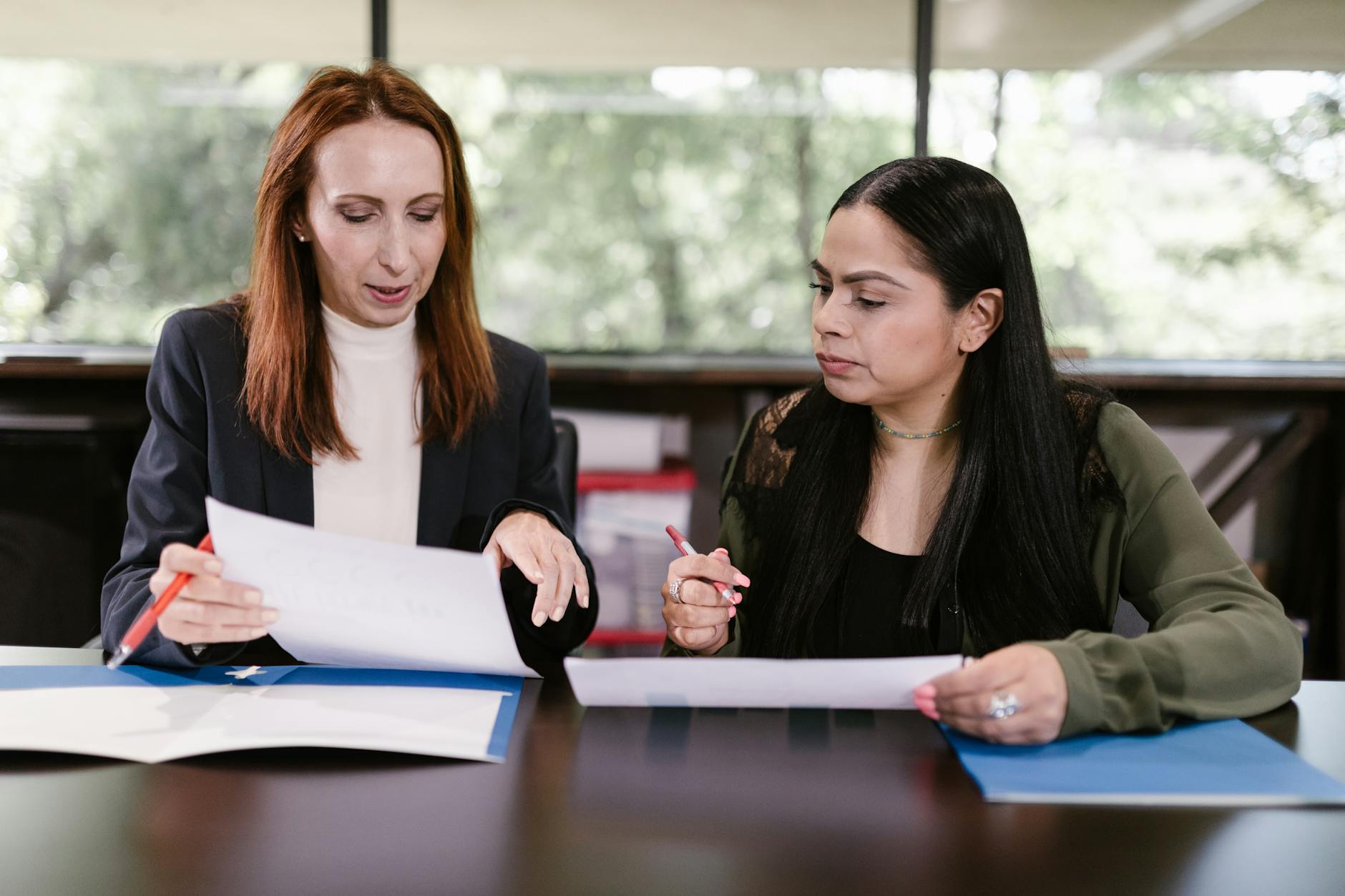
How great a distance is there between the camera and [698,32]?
355 cm

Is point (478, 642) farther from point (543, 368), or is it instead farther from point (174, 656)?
point (543, 368)

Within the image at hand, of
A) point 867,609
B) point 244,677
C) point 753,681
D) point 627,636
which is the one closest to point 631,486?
point 627,636

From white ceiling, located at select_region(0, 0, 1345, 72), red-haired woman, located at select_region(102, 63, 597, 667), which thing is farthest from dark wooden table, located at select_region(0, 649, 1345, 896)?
white ceiling, located at select_region(0, 0, 1345, 72)

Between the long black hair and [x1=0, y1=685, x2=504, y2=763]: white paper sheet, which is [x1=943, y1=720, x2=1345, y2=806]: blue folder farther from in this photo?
[x1=0, y1=685, x2=504, y2=763]: white paper sheet

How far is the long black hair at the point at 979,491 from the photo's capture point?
132 centimetres

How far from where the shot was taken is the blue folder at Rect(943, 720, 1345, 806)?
0.86 m

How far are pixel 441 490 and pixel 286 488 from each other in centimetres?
21

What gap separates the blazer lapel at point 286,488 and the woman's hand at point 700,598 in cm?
59

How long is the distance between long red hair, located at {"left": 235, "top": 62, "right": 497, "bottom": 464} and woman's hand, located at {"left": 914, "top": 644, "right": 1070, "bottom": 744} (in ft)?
2.90

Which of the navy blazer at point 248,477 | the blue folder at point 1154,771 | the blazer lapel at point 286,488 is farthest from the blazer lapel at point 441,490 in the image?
the blue folder at point 1154,771

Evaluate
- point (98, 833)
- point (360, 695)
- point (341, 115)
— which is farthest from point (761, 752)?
point (341, 115)

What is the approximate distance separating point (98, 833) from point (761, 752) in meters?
0.51

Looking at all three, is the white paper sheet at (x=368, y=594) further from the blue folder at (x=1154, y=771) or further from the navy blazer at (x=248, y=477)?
the blue folder at (x=1154, y=771)

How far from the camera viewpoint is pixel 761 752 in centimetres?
96
